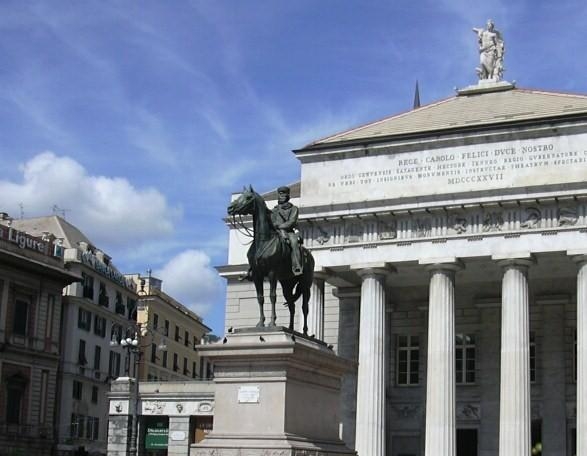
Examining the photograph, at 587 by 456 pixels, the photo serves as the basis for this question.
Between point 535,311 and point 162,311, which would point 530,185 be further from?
point 162,311

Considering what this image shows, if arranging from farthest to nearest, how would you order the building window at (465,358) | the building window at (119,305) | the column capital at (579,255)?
the building window at (119,305) → the building window at (465,358) → the column capital at (579,255)

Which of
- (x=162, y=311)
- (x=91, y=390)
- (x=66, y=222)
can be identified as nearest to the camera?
(x=91, y=390)

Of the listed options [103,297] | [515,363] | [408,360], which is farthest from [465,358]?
[103,297]

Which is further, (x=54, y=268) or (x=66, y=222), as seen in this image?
(x=66, y=222)

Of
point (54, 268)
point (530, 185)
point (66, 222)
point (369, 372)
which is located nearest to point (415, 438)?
point (369, 372)

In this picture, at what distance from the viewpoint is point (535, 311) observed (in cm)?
4378

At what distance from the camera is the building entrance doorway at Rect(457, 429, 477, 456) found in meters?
43.7

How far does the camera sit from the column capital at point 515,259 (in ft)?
126

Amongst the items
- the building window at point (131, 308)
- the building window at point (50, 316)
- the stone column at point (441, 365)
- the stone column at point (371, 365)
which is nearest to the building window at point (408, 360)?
the stone column at point (371, 365)

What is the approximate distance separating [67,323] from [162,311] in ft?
55.8

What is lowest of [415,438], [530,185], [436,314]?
[415,438]

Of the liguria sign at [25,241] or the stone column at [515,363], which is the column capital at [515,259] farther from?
the liguria sign at [25,241]

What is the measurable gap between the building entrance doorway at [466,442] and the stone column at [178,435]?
426 inches

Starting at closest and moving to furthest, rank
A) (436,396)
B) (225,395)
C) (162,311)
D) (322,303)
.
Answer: (225,395), (436,396), (322,303), (162,311)
